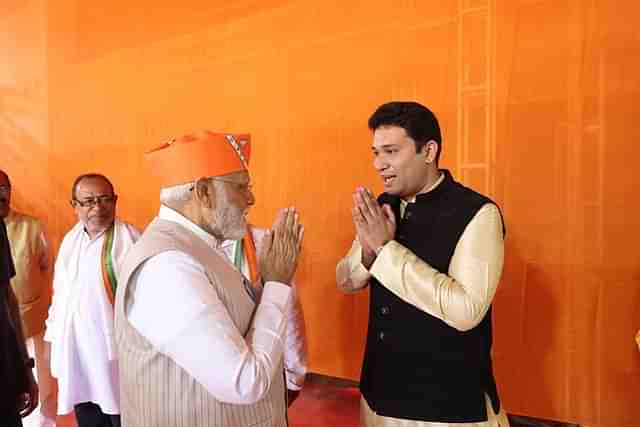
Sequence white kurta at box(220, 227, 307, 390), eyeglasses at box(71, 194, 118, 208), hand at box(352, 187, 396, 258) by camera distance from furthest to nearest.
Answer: eyeglasses at box(71, 194, 118, 208)
white kurta at box(220, 227, 307, 390)
hand at box(352, 187, 396, 258)

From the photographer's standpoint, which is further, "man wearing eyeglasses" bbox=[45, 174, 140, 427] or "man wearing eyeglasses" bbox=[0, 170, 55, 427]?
"man wearing eyeglasses" bbox=[0, 170, 55, 427]

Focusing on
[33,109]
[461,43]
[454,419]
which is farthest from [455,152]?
[33,109]

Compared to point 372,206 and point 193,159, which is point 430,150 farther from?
point 193,159

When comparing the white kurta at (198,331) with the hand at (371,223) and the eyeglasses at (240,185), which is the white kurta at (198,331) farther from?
the hand at (371,223)

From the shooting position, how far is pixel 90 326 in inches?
89.7

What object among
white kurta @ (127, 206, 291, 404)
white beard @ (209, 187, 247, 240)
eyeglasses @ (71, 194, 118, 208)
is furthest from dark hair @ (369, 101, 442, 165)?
eyeglasses @ (71, 194, 118, 208)

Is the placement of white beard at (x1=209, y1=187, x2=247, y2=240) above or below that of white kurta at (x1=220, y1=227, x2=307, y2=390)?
above

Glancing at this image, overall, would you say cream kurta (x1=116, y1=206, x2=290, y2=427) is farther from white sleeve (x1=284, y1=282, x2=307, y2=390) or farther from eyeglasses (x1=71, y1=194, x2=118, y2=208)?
eyeglasses (x1=71, y1=194, x2=118, y2=208)

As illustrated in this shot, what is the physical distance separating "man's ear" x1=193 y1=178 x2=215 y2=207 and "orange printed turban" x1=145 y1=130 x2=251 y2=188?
0.6 inches

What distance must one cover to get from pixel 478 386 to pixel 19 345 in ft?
4.64

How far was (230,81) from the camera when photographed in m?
3.16

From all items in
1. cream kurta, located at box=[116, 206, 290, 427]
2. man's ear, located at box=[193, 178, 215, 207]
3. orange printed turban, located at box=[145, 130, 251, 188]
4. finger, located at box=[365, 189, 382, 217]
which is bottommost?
cream kurta, located at box=[116, 206, 290, 427]

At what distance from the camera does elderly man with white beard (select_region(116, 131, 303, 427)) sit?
104 cm

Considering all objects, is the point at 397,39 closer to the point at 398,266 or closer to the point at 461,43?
the point at 461,43
